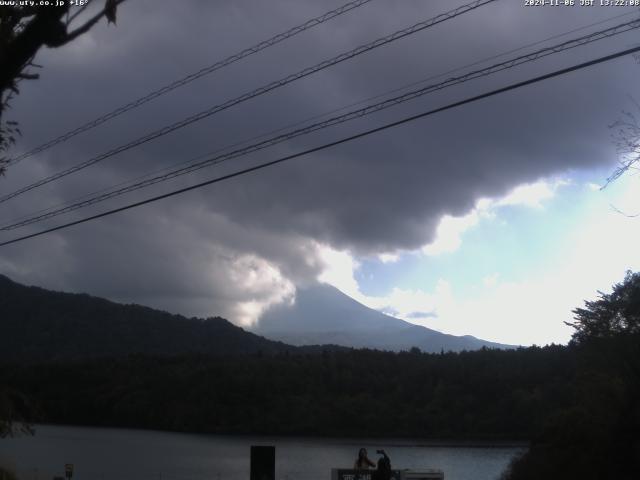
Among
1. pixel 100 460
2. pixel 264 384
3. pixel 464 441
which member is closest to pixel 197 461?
pixel 100 460

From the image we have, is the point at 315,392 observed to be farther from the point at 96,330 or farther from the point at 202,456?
the point at 96,330

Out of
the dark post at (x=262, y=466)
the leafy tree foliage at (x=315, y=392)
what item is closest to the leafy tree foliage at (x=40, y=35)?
the dark post at (x=262, y=466)

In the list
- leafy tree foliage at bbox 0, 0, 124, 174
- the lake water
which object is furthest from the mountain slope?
leafy tree foliage at bbox 0, 0, 124, 174

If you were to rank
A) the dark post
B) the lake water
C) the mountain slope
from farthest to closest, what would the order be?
the mountain slope, the lake water, the dark post

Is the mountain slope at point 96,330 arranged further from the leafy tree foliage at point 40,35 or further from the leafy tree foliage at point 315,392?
the leafy tree foliage at point 40,35

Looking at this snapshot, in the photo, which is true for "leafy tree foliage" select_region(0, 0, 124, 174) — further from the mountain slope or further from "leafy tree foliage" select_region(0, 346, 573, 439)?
the mountain slope

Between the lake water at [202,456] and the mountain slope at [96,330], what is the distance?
1713 inches

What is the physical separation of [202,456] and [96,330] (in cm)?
8994

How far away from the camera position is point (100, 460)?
5972cm

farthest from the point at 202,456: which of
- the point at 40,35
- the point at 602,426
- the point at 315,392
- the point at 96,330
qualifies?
the point at 96,330

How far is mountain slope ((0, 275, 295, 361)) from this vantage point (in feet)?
434

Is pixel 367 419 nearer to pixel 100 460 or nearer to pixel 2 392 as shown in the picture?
pixel 100 460

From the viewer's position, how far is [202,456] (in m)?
62.8

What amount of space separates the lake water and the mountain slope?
43506 millimetres
